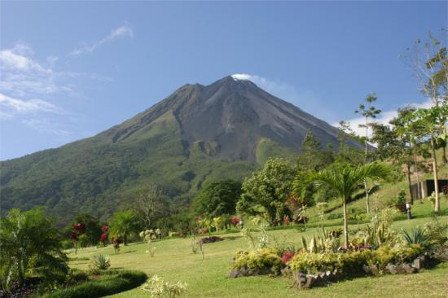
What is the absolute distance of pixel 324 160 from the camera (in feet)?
226

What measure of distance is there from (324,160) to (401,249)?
182 feet

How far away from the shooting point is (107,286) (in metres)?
17.1

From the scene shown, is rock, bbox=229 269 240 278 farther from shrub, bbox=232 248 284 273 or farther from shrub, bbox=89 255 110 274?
shrub, bbox=89 255 110 274

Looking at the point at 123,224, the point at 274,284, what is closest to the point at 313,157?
the point at 123,224

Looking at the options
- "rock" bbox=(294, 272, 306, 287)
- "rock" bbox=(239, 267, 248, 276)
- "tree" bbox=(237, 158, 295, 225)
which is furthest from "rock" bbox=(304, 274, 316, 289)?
"tree" bbox=(237, 158, 295, 225)

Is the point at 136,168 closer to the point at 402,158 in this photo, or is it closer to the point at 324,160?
the point at 324,160

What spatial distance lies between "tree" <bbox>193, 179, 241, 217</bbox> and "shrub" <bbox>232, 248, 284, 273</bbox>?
43.3m

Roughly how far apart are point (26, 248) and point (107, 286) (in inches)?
123

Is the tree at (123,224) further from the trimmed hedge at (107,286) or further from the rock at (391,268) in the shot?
the rock at (391,268)

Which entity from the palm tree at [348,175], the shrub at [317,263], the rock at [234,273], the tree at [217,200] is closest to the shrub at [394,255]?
the shrub at [317,263]

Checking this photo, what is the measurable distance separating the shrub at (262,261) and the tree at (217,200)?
4328 centimetres

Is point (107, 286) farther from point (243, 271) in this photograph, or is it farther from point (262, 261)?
point (262, 261)

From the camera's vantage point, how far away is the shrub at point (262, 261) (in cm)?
1548

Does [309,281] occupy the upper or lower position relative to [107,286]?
upper
